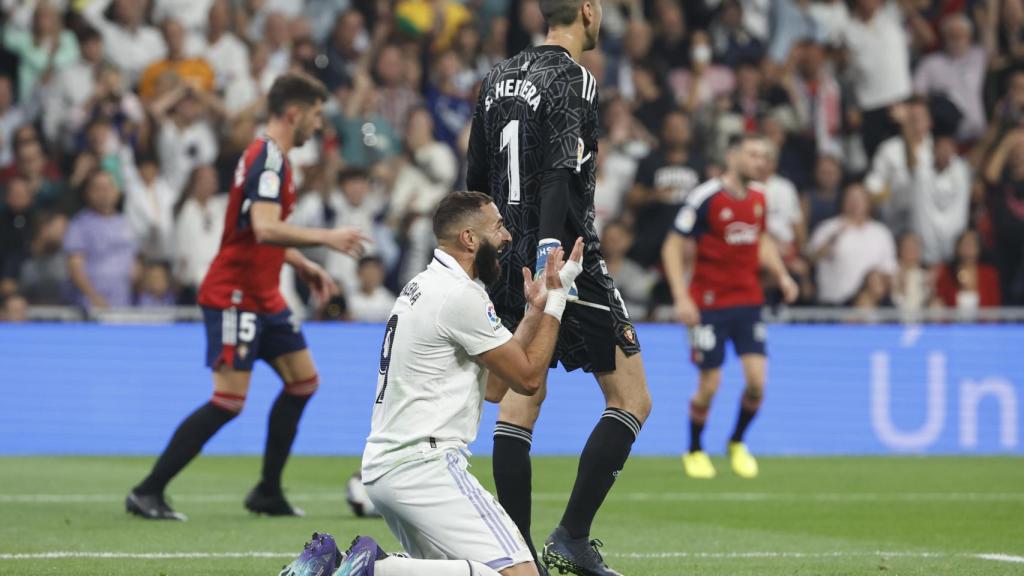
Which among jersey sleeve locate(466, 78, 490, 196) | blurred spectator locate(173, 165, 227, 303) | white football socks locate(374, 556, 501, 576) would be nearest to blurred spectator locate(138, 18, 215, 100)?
blurred spectator locate(173, 165, 227, 303)

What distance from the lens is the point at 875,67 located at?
1906cm

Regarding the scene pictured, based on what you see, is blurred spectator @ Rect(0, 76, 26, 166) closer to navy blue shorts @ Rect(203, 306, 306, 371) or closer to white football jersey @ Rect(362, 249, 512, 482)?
navy blue shorts @ Rect(203, 306, 306, 371)

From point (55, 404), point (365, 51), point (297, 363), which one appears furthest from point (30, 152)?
point (297, 363)

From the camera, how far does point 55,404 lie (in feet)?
48.3

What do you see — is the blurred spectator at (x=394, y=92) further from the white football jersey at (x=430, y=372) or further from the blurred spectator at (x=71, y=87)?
the white football jersey at (x=430, y=372)

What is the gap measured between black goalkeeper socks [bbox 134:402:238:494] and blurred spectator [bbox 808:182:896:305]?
9.36 meters

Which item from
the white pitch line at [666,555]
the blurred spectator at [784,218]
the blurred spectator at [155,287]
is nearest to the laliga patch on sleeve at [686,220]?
the blurred spectator at [784,218]

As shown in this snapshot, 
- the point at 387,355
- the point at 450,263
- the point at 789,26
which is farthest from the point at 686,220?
the point at 789,26

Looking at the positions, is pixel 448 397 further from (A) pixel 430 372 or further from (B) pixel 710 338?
(B) pixel 710 338

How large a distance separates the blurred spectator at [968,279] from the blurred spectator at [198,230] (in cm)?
781

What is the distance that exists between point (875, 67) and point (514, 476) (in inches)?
543

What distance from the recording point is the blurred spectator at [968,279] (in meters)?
17.2

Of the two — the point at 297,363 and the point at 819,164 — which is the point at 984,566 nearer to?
the point at 297,363

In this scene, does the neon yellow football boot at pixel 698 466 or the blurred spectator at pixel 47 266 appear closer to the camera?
the neon yellow football boot at pixel 698 466
